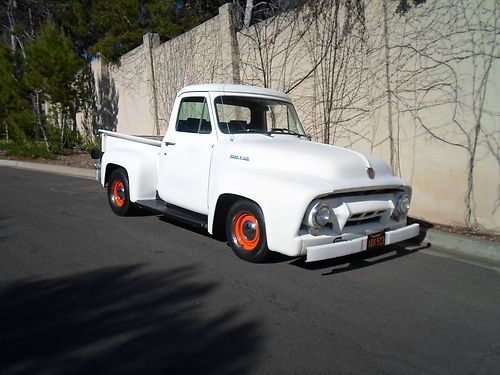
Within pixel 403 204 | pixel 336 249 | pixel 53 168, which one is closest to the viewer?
pixel 336 249

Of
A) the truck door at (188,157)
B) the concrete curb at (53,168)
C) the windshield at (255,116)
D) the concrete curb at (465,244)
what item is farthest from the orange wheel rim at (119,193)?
the concrete curb at (53,168)

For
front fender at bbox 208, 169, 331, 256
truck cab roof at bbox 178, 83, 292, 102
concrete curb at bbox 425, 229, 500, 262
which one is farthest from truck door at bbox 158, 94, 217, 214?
concrete curb at bbox 425, 229, 500, 262

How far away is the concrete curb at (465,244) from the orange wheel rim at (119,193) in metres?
4.82

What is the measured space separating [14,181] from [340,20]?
30.0 feet

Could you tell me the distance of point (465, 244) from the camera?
6.05 m

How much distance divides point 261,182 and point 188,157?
1.55m

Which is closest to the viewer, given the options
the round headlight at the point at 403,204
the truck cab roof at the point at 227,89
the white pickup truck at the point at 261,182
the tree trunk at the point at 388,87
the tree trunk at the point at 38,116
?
the white pickup truck at the point at 261,182

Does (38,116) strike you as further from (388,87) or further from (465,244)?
(465,244)

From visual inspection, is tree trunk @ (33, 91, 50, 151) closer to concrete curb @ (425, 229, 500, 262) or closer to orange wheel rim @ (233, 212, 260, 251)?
orange wheel rim @ (233, 212, 260, 251)

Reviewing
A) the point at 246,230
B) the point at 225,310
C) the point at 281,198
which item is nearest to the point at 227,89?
the point at 246,230

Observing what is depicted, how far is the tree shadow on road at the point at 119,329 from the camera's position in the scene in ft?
10.1

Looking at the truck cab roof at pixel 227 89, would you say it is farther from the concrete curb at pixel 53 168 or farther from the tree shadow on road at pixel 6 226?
the concrete curb at pixel 53 168

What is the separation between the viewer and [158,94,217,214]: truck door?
580cm

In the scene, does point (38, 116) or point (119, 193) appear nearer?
point (119, 193)
